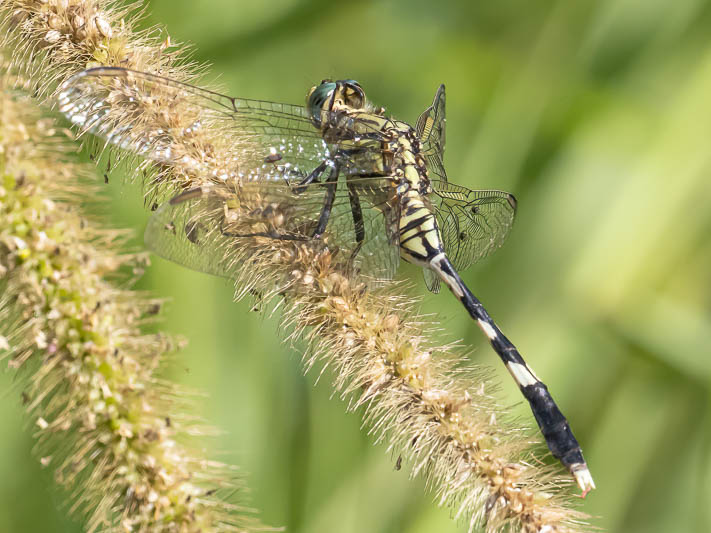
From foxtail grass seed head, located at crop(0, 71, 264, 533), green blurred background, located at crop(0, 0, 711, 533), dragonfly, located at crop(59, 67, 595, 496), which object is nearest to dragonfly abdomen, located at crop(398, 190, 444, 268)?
dragonfly, located at crop(59, 67, 595, 496)

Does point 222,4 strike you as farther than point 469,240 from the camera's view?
Yes

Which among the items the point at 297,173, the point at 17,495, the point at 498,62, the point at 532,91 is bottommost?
the point at 17,495

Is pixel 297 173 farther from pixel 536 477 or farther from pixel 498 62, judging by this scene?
pixel 498 62

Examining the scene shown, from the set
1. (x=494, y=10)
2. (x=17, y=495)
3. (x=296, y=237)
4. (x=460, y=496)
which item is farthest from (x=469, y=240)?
(x=17, y=495)

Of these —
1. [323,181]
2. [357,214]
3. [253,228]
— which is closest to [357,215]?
[357,214]

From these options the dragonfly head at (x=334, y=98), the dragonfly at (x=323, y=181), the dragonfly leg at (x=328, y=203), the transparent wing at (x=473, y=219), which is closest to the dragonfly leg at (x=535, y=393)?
the dragonfly at (x=323, y=181)

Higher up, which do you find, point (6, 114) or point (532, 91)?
point (532, 91)

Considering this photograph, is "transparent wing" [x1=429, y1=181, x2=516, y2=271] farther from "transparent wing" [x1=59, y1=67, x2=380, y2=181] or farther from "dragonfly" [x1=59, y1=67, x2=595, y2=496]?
"transparent wing" [x1=59, y1=67, x2=380, y2=181]
